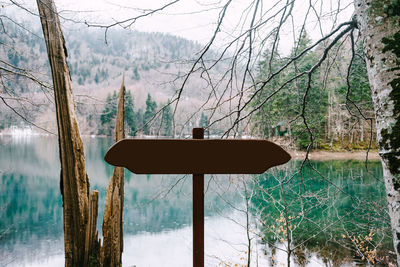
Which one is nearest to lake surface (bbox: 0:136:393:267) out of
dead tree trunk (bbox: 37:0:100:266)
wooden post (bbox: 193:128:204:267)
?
dead tree trunk (bbox: 37:0:100:266)

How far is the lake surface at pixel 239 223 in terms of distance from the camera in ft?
15.7

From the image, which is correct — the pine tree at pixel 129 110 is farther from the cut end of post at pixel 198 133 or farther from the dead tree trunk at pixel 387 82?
the dead tree trunk at pixel 387 82

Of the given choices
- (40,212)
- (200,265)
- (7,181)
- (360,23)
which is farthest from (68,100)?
(7,181)

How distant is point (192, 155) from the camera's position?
33.0 inches

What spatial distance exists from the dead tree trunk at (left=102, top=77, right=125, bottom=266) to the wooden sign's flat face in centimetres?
200

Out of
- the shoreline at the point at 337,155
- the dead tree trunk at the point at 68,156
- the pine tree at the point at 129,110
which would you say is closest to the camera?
the dead tree trunk at the point at 68,156

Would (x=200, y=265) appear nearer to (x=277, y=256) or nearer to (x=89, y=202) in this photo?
(x=89, y=202)

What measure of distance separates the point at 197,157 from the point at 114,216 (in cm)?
224

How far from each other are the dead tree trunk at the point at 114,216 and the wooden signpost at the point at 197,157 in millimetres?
1999

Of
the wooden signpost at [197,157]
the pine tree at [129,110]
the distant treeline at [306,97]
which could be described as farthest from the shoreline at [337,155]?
the wooden signpost at [197,157]

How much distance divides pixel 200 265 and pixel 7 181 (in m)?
17.2

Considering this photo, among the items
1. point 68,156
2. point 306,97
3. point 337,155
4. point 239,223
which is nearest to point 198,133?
point 306,97

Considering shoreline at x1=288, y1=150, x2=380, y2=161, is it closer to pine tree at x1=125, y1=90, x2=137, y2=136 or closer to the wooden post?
pine tree at x1=125, y1=90, x2=137, y2=136

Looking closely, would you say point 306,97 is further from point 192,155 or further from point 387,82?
point 192,155
